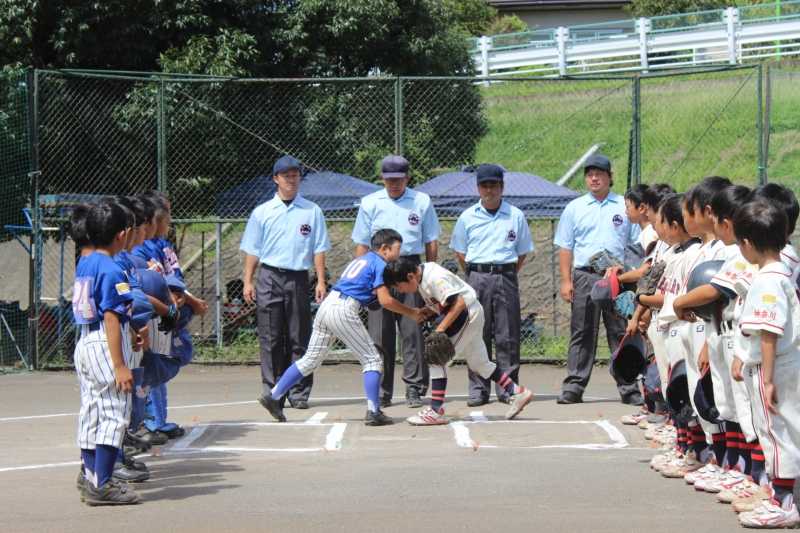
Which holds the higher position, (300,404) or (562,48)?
(562,48)

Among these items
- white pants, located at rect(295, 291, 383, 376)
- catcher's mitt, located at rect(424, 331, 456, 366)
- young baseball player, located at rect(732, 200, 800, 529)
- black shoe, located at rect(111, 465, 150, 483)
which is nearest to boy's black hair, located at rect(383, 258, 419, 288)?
white pants, located at rect(295, 291, 383, 376)

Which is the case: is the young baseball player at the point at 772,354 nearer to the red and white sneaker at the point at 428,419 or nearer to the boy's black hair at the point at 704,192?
the boy's black hair at the point at 704,192

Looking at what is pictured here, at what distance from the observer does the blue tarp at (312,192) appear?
1525 centimetres

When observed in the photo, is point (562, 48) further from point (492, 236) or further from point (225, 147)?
point (492, 236)

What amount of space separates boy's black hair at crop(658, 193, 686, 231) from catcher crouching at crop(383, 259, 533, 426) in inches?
87.6

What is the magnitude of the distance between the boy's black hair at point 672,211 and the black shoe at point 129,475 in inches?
152

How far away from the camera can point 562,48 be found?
2905 cm

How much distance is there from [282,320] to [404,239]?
1389mm

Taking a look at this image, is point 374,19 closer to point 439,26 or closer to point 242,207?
point 439,26

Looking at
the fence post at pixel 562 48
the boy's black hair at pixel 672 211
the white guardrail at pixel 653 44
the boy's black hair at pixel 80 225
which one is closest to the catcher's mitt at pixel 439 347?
the boy's black hair at pixel 672 211

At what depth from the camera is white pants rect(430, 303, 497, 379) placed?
9.91 metres

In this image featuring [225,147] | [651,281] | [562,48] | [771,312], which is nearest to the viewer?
[771,312]

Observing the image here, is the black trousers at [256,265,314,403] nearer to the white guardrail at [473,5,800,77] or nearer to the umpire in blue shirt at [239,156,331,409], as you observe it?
the umpire in blue shirt at [239,156,331,409]

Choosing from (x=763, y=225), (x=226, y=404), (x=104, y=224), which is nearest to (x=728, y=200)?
(x=763, y=225)
